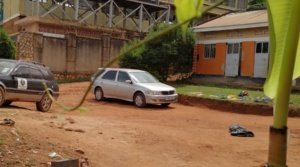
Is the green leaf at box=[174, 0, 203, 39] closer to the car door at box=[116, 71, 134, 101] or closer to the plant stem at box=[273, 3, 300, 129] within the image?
the plant stem at box=[273, 3, 300, 129]

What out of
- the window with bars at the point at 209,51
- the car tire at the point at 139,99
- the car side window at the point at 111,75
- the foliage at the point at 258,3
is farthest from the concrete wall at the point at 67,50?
the foliage at the point at 258,3

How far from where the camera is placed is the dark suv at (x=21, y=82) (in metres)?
13.0

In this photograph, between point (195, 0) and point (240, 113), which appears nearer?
point (195, 0)

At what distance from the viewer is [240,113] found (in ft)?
56.6

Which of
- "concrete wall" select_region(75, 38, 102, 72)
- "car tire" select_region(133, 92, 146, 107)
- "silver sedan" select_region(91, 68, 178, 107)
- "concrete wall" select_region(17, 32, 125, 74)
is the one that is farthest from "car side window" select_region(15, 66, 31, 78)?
"concrete wall" select_region(75, 38, 102, 72)

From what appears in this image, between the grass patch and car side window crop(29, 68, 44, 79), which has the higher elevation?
car side window crop(29, 68, 44, 79)

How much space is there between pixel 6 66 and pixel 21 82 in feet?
2.10

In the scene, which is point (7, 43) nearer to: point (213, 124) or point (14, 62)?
point (14, 62)

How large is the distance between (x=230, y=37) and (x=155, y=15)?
41.8ft

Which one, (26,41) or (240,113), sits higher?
(26,41)

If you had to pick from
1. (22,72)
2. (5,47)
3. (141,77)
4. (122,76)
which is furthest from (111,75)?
(5,47)

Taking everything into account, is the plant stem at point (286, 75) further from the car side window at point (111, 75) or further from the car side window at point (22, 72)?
the car side window at point (111, 75)

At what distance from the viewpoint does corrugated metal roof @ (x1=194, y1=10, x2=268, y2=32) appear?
2348cm

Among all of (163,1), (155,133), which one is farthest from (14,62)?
(163,1)
